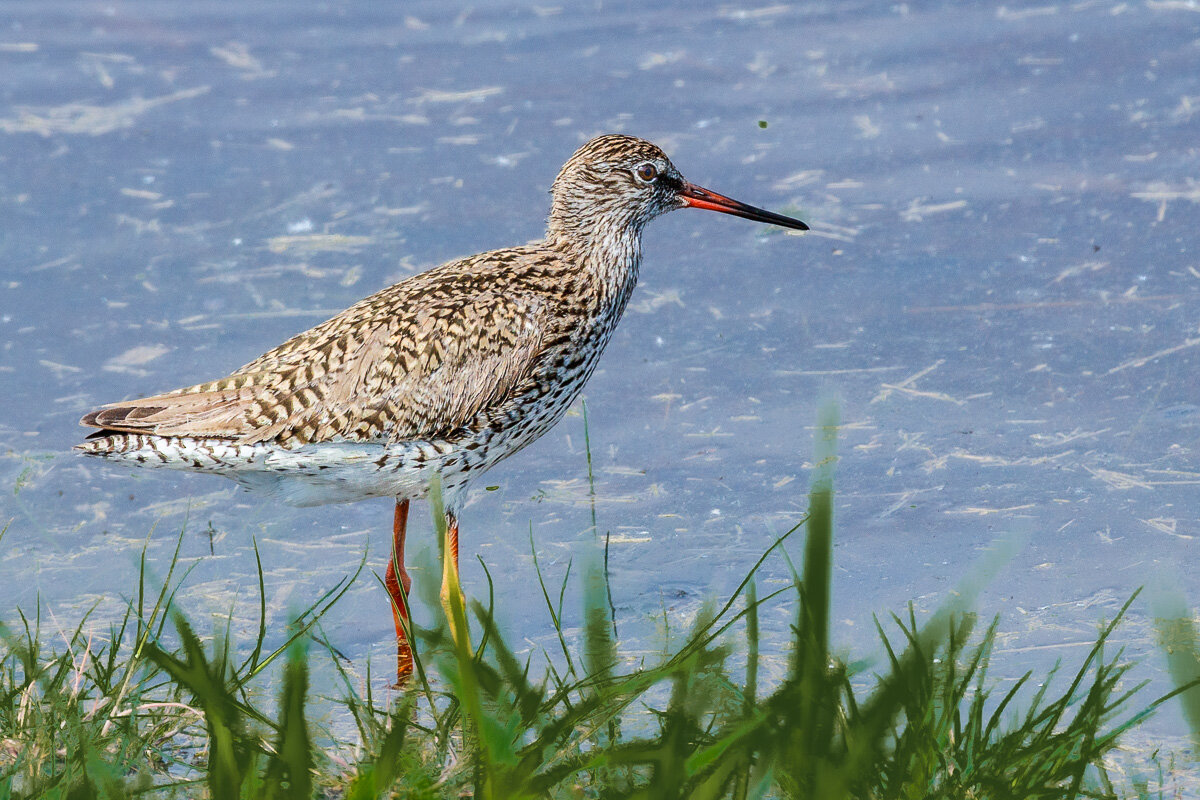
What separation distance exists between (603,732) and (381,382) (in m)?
1.69

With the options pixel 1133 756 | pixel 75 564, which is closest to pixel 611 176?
pixel 75 564

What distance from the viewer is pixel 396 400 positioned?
A: 4.82 meters

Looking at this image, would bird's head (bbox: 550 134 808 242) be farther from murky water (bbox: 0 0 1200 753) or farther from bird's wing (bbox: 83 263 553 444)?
murky water (bbox: 0 0 1200 753)

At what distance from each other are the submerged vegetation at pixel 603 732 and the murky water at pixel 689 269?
1251 mm

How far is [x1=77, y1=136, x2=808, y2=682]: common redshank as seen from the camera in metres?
4.78

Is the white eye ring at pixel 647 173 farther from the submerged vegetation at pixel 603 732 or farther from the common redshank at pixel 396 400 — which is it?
the submerged vegetation at pixel 603 732

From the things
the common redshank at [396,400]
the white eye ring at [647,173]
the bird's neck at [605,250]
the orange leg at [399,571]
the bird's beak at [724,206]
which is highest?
the white eye ring at [647,173]

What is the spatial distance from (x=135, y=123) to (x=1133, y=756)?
6453 mm

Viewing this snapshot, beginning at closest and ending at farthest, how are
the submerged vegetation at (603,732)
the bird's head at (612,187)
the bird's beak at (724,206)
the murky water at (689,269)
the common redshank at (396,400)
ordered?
the submerged vegetation at (603,732), the common redshank at (396,400), the murky water at (689,269), the bird's head at (612,187), the bird's beak at (724,206)

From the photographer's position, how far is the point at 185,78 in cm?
895

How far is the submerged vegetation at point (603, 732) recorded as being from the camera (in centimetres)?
290

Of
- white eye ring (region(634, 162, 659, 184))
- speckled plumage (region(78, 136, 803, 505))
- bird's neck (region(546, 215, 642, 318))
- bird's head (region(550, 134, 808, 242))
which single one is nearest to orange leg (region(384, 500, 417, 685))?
speckled plumage (region(78, 136, 803, 505))

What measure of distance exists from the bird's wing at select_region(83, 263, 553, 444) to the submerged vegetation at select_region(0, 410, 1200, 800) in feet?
3.94

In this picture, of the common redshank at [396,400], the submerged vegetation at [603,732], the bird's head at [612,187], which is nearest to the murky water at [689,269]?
the common redshank at [396,400]
